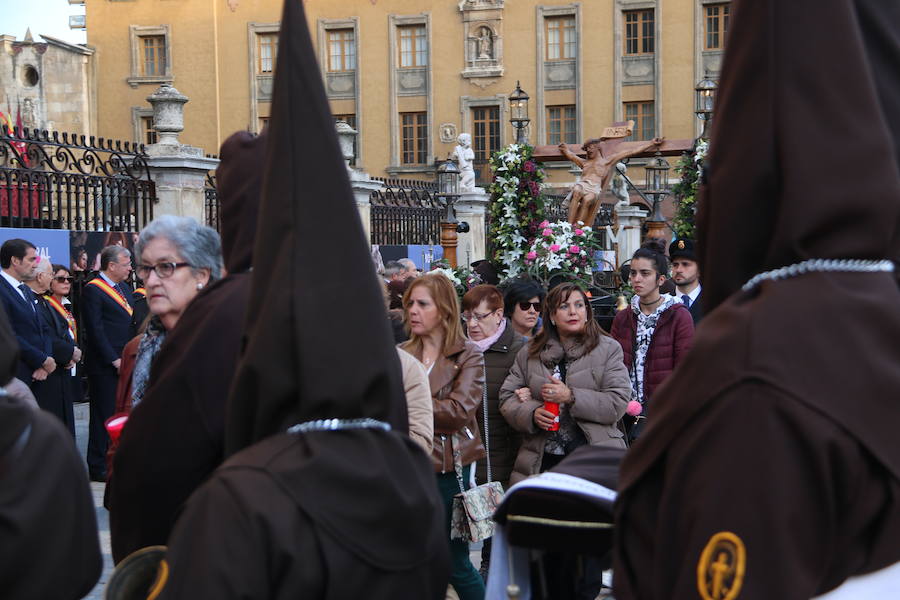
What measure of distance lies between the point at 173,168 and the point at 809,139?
11.2 metres

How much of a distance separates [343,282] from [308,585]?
0.59m

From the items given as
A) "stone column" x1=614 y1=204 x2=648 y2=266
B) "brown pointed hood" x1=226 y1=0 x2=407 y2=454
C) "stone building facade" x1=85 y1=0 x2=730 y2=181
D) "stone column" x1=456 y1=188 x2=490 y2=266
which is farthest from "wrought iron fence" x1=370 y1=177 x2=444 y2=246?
"stone building facade" x1=85 y1=0 x2=730 y2=181

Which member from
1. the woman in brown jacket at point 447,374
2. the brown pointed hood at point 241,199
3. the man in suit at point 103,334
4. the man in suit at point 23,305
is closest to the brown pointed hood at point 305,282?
the brown pointed hood at point 241,199

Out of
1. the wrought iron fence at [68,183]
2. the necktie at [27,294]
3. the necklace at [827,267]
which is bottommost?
the necktie at [27,294]

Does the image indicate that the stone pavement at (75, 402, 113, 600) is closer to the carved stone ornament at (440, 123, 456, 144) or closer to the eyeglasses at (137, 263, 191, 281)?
the eyeglasses at (137, 263, 191, 281)

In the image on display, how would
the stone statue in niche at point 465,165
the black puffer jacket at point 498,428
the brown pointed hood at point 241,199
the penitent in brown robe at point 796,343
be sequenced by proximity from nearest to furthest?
the penitent in brown robe at point 796,343 < the brown pointed hood at point 241,199 < the black puffer jacket at point 498,428 < the stone statue in niche at point 465,165

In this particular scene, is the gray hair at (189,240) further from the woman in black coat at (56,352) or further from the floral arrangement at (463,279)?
the floral arrangement at (463,279)

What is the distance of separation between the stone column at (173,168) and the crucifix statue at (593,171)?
553 cm

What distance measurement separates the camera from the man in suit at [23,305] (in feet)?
27.1

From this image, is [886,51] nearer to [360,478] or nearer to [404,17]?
[360,478]

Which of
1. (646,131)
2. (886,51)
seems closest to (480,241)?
(646,131)

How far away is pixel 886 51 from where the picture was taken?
1.87 meters

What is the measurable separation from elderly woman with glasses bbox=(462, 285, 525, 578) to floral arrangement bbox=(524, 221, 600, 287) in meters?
4.26

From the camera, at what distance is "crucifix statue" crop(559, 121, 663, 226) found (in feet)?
53.4
